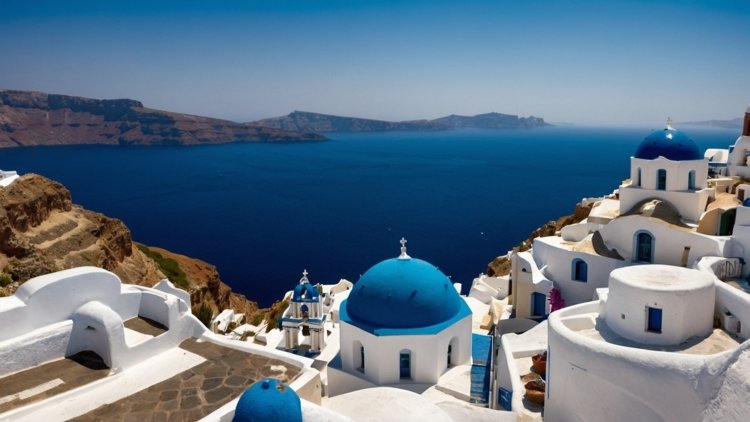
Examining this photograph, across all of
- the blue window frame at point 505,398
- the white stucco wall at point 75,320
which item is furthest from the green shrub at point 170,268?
the blue window frame at point 505,398

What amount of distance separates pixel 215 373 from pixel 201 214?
77.9 meters

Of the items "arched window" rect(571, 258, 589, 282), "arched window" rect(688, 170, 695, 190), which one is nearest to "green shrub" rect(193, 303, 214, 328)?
"arched window" rect(571, 258, 589, 282)

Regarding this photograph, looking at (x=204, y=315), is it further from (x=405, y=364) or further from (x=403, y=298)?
(x=403, y=298)

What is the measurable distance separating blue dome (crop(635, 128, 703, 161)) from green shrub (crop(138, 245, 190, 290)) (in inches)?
1460

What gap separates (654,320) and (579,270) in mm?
9109

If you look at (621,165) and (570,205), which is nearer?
(570,205)

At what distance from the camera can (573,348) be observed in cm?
1252

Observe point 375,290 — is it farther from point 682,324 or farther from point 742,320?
point 742,320

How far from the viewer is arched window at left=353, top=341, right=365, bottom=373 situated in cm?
1769

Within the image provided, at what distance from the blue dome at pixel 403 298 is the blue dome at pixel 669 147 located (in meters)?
12.4

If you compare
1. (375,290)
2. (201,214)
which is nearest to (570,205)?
(201,214)

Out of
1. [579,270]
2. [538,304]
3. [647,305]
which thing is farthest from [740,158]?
[647,305]

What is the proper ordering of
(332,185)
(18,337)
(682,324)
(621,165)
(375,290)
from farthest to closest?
(621,165), (332,185), (375,290), (682,324), (18,337)

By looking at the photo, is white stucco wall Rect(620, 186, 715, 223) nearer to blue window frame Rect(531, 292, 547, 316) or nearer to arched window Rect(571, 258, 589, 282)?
arched window Rect(571, 258, 589, 282)
